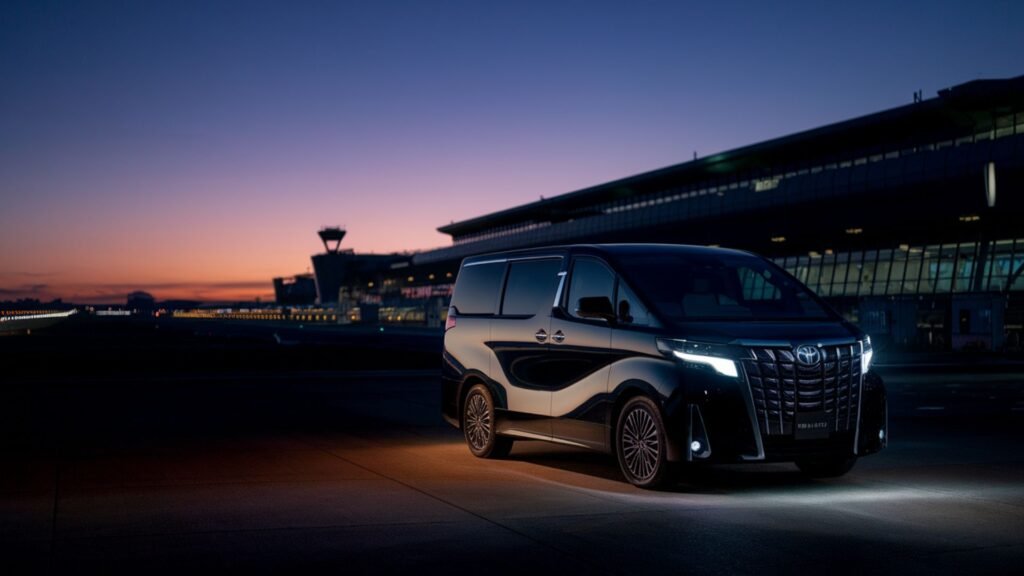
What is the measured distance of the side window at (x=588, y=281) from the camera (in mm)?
11352

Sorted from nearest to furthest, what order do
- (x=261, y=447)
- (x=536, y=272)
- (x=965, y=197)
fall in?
(x=536, y=272), (x=261, y=447), (x=965, y=197)

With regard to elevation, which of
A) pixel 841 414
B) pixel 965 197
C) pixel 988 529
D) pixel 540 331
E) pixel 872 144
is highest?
pixel 872 144

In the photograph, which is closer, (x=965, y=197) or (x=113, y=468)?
(x=113, y=468)

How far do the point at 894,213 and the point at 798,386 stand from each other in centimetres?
5525

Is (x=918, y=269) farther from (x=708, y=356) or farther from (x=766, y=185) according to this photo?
(x=708, y=356)

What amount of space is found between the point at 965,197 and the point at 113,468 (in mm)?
52207

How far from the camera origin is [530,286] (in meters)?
12.4

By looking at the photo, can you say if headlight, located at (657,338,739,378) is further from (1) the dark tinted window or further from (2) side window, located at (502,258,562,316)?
(1) the dark tinted window

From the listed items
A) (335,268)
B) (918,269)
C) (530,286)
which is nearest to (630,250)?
(530,286)

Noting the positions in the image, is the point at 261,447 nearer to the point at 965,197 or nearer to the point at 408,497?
the point at 408,497

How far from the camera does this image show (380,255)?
635 ft

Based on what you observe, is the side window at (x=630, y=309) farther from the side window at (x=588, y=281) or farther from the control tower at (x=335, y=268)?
the control tower at (x=335, y=268)

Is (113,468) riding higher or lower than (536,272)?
lower

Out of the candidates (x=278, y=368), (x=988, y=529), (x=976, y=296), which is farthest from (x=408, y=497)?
(x=976, y=296)
